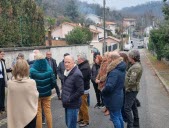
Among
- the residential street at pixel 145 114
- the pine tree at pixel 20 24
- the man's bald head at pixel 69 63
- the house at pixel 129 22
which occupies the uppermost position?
the house at pixel 129 22

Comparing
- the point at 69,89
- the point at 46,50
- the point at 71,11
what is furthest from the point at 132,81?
the point at 71,11

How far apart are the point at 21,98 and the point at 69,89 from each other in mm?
1247

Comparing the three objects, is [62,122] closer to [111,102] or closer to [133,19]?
[111,102]

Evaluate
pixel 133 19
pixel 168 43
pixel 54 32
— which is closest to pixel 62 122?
pixel 168 43

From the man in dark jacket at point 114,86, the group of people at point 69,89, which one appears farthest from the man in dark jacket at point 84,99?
the man in dark jacket at point 114,86

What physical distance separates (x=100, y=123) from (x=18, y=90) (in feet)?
13.9

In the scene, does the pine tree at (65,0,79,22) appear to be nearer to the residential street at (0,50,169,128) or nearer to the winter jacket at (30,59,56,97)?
the residential street at (0,50,169,128)

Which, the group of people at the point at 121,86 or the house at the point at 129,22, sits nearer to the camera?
the group of people at the point at 121,86

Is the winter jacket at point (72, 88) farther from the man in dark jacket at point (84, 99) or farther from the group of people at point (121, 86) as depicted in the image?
the man in dark jacket at point (84, 99)

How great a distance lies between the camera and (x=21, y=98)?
17.8 feet

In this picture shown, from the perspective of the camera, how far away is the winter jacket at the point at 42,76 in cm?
693

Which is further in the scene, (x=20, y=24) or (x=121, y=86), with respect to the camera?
(x=20, y=24)

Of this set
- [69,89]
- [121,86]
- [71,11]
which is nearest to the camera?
[69,89]

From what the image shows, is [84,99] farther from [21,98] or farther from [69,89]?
[21,98]
